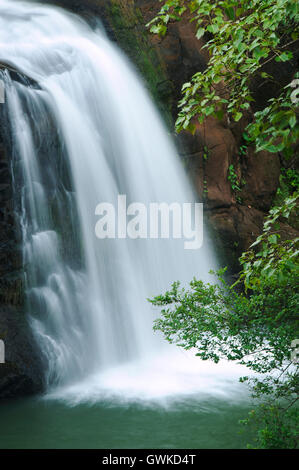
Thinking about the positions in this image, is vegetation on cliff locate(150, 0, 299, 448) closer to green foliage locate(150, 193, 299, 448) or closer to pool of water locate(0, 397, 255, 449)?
green foliage locate(150, 193, 299, 448)

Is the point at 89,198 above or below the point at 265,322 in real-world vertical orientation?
above

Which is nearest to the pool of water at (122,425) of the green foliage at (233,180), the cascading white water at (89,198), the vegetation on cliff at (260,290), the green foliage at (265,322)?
the cascading white water at (89,198)

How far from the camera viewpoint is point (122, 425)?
456 cm

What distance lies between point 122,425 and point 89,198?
378cm

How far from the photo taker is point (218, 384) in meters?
5.81

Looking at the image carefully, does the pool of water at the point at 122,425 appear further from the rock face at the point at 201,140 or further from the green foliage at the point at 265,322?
the rock face at the point at 201,140

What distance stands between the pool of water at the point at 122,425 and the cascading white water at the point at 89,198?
0.52m

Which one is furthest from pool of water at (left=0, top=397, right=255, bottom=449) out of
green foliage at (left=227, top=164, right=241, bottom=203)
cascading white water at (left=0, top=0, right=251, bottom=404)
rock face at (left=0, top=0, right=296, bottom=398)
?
green foliage at (left=227, top=164, right=241, bottom=203)

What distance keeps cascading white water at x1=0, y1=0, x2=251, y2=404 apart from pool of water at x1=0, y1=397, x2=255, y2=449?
518mm

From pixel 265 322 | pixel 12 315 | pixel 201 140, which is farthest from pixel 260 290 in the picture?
pixel 201 140

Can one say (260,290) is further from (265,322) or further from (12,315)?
(12,315)
